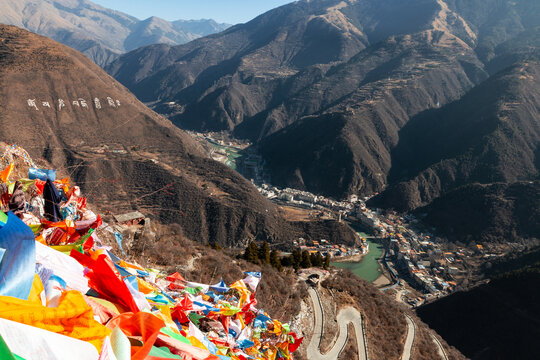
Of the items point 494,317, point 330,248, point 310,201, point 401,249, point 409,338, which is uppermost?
point 409,338

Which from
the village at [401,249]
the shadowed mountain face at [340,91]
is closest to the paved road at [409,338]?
the village at [401,249]

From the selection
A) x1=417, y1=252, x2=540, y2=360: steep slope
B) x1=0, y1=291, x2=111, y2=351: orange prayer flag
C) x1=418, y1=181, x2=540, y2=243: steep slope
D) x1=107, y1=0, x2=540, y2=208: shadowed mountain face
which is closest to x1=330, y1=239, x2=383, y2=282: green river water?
x1=417, y1=252, x2=540, y2=360: steep slope

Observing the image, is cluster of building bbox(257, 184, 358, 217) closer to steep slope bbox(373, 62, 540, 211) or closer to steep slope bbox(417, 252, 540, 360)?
steep slope bbox(373, 62, 540, 211)

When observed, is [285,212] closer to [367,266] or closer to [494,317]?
[367,266]

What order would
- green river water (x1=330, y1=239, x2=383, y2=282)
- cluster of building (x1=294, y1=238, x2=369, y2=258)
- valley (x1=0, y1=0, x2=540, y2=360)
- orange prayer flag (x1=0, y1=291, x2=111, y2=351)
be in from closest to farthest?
1. orange prayer flag (x1=0, y1=291, x2=111, y2=351)
2. valley (x1=0, y1=0, x2=540, y2=360)
3. green river water (x1=330, y1=239, x2=383, y2=282)
4. cluster of building (x1=294, y1=238, x2=369, y2=258)

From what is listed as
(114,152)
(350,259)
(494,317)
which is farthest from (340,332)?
(114,152)

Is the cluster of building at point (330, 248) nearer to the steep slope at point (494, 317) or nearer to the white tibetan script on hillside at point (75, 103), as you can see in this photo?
the steep slope at point (494, 317)

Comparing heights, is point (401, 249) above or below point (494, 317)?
below

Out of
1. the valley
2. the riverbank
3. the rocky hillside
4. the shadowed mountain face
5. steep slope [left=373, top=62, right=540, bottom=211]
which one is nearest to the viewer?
the valley
